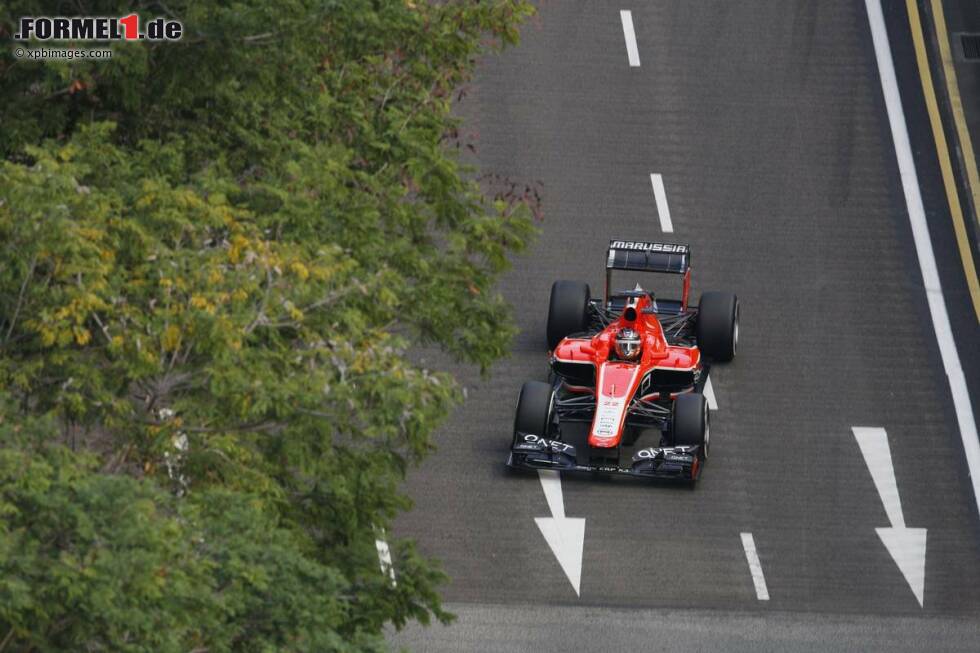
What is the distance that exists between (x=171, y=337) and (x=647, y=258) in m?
12.9

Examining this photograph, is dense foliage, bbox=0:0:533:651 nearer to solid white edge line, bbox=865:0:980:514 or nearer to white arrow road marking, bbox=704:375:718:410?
white arrow road marking, bbox=704:375:718:410

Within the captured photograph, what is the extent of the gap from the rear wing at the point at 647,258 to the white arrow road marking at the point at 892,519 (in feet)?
9.87

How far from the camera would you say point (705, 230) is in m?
30.4

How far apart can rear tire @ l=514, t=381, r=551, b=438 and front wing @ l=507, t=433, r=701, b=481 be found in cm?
9

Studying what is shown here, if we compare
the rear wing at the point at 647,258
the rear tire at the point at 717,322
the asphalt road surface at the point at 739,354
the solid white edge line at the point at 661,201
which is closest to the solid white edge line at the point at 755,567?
the asphalt road surface at the point at 739,354

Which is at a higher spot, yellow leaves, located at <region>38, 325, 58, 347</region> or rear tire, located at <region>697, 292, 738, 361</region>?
yellow leaves, located at <region>38, 325, 58, 347</region>

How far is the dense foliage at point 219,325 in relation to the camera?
1293 centimetres

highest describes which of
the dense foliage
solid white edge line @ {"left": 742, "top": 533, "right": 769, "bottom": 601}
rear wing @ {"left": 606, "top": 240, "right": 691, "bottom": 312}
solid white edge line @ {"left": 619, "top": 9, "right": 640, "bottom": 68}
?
solid white edge line @ {"left": 619, "top": 9, "right": 640, "bottom": 68}

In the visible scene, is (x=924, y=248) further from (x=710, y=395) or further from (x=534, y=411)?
(x=534, y=411)

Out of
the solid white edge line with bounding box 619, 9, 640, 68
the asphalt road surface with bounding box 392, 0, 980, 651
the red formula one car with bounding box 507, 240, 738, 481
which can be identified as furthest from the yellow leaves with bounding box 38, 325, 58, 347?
the solid white edge line with bounding box 619, 9, 640, 68

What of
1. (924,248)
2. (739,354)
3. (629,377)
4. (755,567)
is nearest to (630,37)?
(924,248)

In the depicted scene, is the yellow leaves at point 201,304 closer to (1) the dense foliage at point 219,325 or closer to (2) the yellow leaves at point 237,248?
(1) the dense foliage at point 219,325

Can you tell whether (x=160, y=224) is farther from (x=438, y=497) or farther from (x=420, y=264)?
(x=438, y=497)

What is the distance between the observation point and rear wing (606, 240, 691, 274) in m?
26.7
